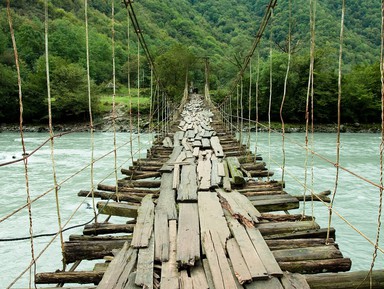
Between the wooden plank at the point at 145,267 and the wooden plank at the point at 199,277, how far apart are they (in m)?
0.21

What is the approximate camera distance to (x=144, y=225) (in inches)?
94.1

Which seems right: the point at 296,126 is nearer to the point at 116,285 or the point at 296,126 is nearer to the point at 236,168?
the point at 236,168

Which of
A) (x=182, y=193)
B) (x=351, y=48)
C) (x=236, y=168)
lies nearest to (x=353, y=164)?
(x=236, y=168)

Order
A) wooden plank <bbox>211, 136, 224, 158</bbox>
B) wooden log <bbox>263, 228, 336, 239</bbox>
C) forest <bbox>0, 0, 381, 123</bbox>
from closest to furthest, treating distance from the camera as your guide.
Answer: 1. wooden log <bbox>263, 228, 336, 239</bbox>
2. wooden plank <bbox>211, 136, 224, 158</bbox>
3. forest <bbox>0, 0, 381, 123</bbox>

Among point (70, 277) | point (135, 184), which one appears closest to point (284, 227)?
point (70, 277)

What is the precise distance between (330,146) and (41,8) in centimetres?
6121

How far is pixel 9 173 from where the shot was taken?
11.3 metres

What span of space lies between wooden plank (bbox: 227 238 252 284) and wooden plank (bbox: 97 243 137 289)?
0.54m

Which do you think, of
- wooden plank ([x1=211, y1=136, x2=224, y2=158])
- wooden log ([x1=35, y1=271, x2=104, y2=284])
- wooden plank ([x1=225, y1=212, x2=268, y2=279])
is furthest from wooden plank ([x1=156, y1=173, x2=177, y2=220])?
A: wooden plank ([x1=211, y1=136, x2=224, y2=158])

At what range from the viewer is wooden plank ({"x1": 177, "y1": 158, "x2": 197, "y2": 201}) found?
9.99ft

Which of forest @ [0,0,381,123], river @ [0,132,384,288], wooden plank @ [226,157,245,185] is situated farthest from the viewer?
forest @ [0,0,381,123]

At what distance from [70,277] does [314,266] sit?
4.27 ft

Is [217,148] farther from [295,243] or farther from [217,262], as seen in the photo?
[217,262]

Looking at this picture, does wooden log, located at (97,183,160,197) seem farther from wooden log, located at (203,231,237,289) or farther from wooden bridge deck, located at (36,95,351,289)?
wooden log, located at (203,231,237,289)
